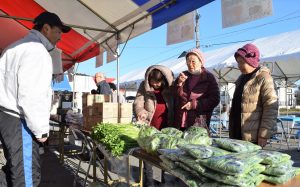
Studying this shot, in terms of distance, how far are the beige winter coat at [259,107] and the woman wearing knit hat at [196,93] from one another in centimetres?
42

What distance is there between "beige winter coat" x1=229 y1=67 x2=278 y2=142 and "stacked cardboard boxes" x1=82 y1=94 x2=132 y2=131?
1.87 meters

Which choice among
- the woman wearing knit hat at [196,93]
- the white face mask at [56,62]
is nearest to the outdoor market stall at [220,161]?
the woman wearing knit hat at [196,93]

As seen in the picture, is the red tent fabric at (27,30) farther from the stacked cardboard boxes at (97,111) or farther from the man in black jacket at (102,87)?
the stacked cardboard boxes at (97,111)

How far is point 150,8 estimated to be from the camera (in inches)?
175

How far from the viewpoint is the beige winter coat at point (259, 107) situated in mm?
2574

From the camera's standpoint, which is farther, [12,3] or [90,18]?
[12,3]

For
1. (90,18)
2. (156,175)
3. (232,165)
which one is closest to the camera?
(232,165)

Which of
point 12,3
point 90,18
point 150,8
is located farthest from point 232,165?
point 12,3

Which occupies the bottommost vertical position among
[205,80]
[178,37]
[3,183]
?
[3,183]

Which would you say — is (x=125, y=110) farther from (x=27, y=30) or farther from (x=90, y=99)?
(x=27, y=30)

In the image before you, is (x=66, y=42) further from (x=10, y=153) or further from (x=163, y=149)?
(x=163, y=149)

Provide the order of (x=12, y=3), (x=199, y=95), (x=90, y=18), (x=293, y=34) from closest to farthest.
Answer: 1. (x=199, y=95)
2. (x=90, y=18)
3. (x=12, y=3)
4. (x=293, y=34)

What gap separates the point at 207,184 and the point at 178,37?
3232 millimetres

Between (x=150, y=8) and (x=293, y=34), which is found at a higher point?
(x=293, y=34)
